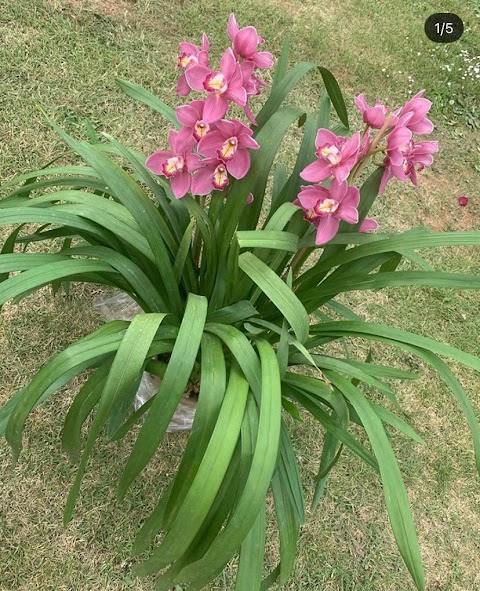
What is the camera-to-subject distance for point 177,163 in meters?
1.11

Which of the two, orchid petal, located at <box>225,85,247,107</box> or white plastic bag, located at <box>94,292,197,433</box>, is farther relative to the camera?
white plastic bag, located at <box>94,292,197,433</box>

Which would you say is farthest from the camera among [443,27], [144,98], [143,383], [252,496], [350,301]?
[443,27]

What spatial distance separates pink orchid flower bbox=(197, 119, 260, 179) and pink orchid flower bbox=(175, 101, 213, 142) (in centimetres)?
2

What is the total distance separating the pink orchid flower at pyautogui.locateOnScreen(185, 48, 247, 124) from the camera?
39.8 inches

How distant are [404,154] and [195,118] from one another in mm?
368

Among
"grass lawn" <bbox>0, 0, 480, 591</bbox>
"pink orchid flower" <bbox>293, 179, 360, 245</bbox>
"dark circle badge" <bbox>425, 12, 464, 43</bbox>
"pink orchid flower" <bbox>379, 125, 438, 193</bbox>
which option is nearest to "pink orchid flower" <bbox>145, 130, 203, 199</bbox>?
"pink orchid flower" <bbox>293, 179, 360, 245</bbox>

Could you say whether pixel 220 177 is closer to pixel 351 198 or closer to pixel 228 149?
pixel 228 149

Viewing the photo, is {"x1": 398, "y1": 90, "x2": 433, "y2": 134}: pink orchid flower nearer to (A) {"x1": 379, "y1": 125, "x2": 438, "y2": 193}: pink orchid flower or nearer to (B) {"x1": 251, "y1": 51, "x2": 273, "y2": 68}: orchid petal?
(A) {"x1": 379, "y1": 125, "x2": 438, "y2": 193}: pink orchid flower

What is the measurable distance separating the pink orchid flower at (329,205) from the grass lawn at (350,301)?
2.83 ft

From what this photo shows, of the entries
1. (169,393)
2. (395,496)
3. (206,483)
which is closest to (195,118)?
(169,393)

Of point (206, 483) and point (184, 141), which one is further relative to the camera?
point (184, 141)

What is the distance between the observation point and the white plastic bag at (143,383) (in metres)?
1.51

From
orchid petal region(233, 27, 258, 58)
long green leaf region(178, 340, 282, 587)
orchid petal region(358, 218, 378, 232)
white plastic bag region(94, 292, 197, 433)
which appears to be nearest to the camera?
long green leaf region(178, 340, 282, 587)

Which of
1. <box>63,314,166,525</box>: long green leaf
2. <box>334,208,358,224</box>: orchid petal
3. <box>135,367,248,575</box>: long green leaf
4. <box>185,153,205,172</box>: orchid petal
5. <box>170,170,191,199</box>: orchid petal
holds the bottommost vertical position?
<box>135,367,248,575</box>: long green leaf
